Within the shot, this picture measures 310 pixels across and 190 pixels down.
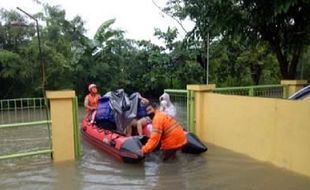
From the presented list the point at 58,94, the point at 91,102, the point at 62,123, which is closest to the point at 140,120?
the point at 62,123

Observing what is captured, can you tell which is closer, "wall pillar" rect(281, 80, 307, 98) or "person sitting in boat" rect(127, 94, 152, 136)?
"person sitting in boat" rect(127, 94, 152, 136)

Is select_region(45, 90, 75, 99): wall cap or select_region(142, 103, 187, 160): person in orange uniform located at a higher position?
select_region(45, 90, 75, 99): wall cap

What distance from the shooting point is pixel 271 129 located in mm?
7730

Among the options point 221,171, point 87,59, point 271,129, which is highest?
point 87,59

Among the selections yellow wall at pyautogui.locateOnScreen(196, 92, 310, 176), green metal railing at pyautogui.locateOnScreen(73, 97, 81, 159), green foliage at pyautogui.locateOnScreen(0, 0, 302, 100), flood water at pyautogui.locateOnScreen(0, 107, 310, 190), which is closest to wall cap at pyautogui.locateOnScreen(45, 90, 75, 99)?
green metal railing at pyautogui.locateOnScreen(73, 97, 81, 159)

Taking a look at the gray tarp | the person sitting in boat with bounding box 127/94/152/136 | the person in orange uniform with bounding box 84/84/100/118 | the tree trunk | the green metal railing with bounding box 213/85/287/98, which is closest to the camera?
the person sitting in boat with bounding box 127/94/152/136

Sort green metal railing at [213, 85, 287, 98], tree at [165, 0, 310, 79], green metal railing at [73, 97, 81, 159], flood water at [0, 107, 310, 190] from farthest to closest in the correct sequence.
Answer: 1. green metal railing at [213, 85, 287, 98]
2. green metal railing at [73, 97, 81, 159]
3. flood water at [0, 107, 310, 190]
4. tree at [165, 0, 310, 79]

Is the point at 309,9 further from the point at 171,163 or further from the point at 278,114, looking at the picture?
the point at 171,163

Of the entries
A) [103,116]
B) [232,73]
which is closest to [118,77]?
[232,73]

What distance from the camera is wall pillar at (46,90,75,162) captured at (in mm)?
8039

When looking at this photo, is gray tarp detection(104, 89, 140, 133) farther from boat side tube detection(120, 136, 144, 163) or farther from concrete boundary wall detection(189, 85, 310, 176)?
boat side tube detection(120, 136, 144, 163)

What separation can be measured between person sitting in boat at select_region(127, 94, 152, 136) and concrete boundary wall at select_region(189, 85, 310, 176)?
4.31 feet

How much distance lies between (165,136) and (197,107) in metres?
2.42

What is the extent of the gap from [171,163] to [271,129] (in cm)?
200
